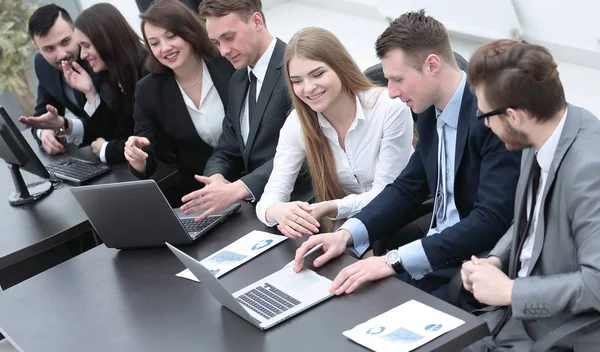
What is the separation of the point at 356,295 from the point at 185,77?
191 cm

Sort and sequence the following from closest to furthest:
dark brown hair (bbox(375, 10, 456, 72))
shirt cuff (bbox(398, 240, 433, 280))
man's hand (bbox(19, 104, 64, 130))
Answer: shirt cuff (bbox(398, 240, 433, 280)) < dark brown hair (bbox(375, 10, 456, 72)) < man's hand (bbox(19, 104, 64, 130))

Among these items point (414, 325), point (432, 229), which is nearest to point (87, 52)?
point (432, 229)

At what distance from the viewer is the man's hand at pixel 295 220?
283cm

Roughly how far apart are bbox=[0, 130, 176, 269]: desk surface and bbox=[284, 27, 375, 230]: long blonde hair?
0.83 meters

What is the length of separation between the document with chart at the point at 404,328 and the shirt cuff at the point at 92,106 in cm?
267

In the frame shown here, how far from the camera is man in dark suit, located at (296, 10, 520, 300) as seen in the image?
2.62 meters

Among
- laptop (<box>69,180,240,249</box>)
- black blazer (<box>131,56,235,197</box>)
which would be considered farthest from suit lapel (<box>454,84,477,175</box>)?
black blazer (<box>131,56,235,197</box>)

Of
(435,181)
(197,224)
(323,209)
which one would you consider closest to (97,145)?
(197,224)

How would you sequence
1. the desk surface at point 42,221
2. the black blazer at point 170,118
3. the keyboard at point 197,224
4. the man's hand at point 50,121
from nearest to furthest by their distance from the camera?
the keyboard at point 197,224 < the desk surface at point 42,221 < the black blazer at point 170,118 < the man's hand at point 50,121

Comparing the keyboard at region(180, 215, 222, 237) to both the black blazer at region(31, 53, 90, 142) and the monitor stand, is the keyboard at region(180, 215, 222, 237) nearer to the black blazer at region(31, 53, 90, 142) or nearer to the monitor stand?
the monitor stand

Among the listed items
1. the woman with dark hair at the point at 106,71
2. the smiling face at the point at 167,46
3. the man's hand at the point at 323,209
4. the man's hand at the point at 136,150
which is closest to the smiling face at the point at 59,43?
the woman with dark hair at the point at 106,71

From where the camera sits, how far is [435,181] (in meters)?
2.91

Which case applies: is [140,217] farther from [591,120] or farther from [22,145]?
[591,120]

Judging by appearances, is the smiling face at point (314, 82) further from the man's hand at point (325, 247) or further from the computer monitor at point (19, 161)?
the computer monitor at point (19, 161)
